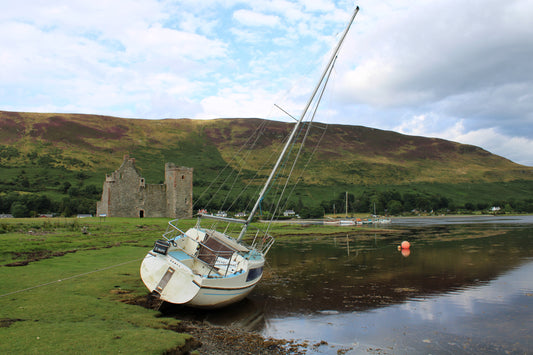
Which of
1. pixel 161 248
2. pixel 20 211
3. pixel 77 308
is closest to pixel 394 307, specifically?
pixel 161 248

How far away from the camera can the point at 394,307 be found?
585 inches

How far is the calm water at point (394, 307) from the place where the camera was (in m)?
11.1

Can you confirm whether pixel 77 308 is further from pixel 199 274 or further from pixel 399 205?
pixel 399 205

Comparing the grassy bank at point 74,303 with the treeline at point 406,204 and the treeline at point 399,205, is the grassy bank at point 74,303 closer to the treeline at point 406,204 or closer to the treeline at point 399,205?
the treeline at point 399,205

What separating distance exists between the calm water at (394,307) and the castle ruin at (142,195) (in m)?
33.8

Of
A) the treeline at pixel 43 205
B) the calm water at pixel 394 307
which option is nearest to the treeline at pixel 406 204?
the treeline at pixel 43 205

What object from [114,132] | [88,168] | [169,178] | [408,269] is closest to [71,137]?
[114,132]

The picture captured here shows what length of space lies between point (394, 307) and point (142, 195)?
4815cm

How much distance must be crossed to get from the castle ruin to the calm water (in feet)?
111

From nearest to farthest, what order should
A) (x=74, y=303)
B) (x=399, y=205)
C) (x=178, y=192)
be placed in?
(x=74, y=303) < (x=178, y=192) < (x=399, y=205)

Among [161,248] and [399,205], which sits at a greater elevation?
[161,248]

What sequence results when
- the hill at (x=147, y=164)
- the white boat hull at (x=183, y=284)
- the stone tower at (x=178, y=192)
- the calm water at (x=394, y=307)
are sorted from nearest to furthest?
the calm water at (x=394, y=307), the white boat hull at (x=183, y=284), the stone tower at (x=178, y=192), the hill at (x=147, y=164)

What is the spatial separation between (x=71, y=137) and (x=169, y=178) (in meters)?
112

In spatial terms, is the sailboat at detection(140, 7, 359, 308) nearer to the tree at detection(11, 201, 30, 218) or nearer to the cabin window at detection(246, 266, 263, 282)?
the cabin window at detection(246, 266, 263, 282)
